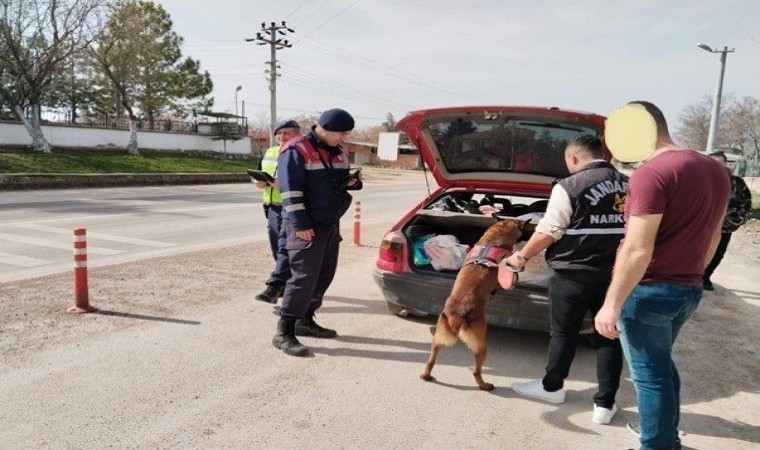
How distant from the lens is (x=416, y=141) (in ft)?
17.3

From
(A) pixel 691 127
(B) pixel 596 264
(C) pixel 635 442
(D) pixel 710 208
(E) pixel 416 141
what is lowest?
(C) pixel 635 442

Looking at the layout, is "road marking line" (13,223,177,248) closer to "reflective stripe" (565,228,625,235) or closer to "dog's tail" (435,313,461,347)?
"dog's tail" (435,313,461,347)

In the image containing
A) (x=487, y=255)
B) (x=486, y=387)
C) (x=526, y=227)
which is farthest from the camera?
(x=526, y=227)

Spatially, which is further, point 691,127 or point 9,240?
point 691,127

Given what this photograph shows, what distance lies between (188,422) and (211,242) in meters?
6.20

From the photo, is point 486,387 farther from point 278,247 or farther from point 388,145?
point 388,145

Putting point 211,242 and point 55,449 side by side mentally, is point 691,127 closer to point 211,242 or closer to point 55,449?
point 211,242

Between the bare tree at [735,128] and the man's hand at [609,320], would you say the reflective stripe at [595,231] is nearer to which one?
the man's hand at [609,320]

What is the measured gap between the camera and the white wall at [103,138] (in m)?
26.1

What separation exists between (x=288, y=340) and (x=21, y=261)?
4.95 meters

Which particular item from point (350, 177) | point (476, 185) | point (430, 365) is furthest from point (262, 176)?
point (430, 365)

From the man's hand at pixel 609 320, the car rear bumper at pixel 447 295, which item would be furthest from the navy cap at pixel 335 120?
the man's hand at pixel 609 320

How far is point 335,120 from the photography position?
409 cm

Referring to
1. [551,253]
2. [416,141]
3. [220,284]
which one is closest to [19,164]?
[220,284]
